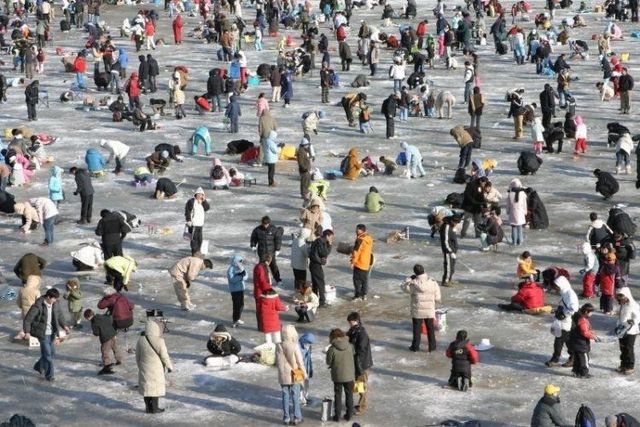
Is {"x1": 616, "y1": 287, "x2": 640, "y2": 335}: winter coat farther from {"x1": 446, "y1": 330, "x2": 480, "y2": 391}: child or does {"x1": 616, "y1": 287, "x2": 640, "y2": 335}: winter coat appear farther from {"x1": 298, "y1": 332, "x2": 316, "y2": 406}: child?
{"x1": 298, "y1": 332, "x2": 316, "y2": 406}: child

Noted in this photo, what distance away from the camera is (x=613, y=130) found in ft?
119

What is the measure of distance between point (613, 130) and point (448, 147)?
4.39 metres

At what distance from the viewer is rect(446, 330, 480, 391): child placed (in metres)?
19.4

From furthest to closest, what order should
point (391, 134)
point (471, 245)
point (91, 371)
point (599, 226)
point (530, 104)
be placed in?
point (530, 104), point (391, 134), point (471, 245), point (599, 226), point (91, 371)

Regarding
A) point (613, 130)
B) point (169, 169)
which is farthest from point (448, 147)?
point (169, 169)

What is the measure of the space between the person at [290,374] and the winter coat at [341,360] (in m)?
0.42

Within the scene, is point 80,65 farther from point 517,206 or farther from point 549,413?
point 549,413

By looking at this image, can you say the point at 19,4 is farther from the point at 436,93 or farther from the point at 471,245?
the point at 471,245

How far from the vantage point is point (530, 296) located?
898 inches

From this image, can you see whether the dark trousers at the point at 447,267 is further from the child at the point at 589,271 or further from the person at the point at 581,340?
the person at the point at 581,340

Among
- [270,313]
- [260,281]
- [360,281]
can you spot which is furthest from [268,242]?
[270,313]

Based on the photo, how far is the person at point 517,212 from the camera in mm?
27000

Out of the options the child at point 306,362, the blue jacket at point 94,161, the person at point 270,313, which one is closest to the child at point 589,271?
the person at point 270,313

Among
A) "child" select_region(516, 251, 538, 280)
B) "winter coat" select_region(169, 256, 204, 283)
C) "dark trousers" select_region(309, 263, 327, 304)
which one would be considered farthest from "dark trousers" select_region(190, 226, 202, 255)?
"child" select_region(516, 251, 538, 280)
